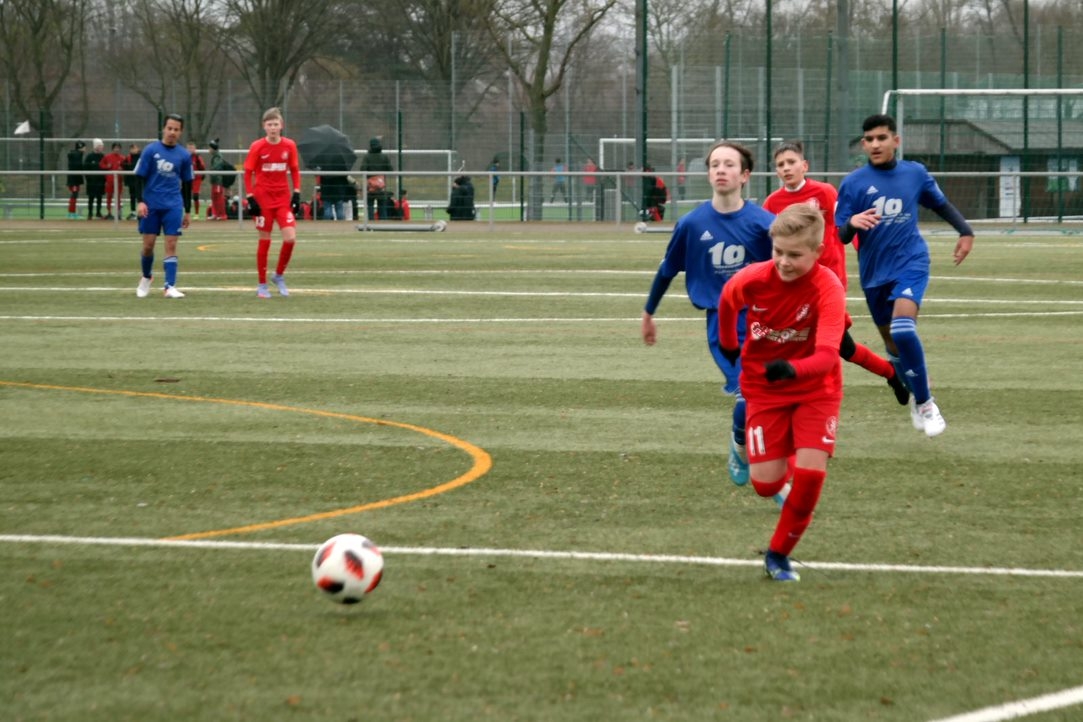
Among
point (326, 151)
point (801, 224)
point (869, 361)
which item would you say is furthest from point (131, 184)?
point (801, 224)

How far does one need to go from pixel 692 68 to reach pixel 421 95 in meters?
7.55

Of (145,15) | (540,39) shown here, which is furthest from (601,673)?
(145,15)

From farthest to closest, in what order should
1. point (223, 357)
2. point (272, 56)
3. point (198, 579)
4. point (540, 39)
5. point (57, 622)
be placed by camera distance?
point (272, 56) < point (540, 39) < point (223, 357) < point (198, 579) < point (57, 622)

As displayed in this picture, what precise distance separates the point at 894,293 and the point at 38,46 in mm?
47736

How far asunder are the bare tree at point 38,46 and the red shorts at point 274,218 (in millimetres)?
33817

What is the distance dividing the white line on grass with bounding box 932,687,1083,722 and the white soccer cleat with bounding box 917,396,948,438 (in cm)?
439

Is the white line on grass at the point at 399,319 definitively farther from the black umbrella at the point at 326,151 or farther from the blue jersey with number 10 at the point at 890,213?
the black umbrella at the point at 326,151

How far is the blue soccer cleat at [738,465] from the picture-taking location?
7551mm

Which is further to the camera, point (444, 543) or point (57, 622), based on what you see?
point (444, 543)

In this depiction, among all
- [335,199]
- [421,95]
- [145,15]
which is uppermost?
[145,15]

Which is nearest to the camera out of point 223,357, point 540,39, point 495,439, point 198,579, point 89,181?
point 198,579

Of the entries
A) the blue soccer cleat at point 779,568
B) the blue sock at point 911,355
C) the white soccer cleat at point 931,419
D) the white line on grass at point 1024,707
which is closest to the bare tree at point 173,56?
the blue sock at point 911,355

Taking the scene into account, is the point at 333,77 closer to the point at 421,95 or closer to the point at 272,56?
the point at 272,56

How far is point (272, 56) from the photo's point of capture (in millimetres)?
54469
